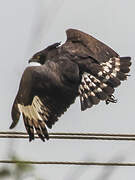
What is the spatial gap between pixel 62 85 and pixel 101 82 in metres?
0.43

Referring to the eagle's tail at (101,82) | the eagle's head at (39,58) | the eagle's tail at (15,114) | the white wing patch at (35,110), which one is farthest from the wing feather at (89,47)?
the eagle's tail at (15,114)

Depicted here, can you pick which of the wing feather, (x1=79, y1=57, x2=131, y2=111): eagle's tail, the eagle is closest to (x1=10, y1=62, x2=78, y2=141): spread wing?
the eagle

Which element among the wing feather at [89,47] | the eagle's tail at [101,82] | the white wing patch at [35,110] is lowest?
the white wing patch at [35,110]

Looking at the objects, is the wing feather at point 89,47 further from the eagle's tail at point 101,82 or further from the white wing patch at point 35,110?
the white wing patch at point 35,110

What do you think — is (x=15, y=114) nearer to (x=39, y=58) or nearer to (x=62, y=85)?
(x=62, y=85)

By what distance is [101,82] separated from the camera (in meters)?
6.25

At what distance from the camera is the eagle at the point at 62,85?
5.98 meters

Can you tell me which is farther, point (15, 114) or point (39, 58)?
point (39, 58)

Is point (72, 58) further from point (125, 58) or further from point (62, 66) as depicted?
point (125, 58)

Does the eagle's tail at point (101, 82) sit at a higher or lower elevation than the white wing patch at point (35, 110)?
higher

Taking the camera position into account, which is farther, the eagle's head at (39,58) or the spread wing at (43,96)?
the eagle's head at (39,58)

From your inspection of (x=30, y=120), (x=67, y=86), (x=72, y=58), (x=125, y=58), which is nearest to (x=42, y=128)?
(x=30, y=120)

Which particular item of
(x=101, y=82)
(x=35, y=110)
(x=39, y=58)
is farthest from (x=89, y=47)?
(x=35, y=110)

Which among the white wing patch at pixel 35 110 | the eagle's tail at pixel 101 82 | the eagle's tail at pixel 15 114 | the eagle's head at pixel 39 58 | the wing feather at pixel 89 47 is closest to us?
the eagle's tail at pixel 15 114
